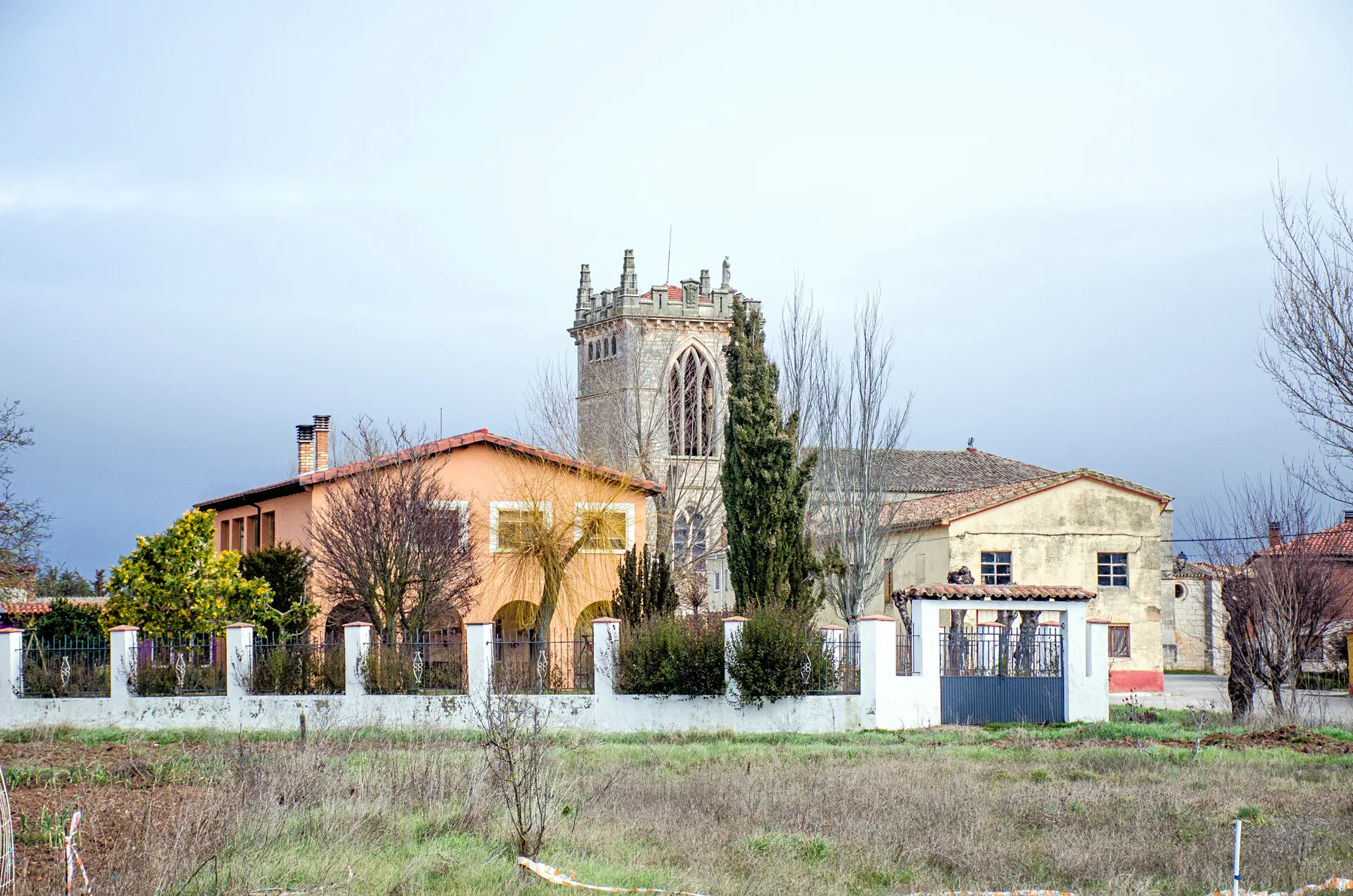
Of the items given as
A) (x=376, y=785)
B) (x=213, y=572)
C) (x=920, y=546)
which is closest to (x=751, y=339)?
(x=213, y=572)

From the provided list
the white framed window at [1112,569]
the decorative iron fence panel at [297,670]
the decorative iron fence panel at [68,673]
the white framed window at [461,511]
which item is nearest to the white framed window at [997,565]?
the white framed window at [1112,569]

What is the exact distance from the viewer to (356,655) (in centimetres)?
2297

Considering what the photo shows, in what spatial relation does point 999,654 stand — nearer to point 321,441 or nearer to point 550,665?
point 550,665

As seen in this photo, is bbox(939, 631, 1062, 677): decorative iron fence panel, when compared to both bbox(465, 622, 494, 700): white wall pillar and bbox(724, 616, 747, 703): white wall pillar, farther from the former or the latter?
bbox(465, 622, 494, 700): white wall pillar

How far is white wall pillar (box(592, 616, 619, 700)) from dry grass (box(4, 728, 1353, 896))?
6.04 metres

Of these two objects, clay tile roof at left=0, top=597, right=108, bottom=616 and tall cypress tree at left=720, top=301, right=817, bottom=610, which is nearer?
tall cypress tree at left=720, top=301, right=817, bottom=610

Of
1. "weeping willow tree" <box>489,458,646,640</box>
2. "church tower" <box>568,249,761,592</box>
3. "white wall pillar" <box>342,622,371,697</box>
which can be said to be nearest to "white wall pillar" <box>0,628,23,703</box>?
"white wall pillar" <box>342,622,371,697</box>

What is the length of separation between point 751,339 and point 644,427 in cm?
2650

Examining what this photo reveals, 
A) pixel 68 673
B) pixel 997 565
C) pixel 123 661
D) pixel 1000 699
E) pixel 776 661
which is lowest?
pixel 1000 699

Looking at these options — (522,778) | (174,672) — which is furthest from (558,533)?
(522,778)

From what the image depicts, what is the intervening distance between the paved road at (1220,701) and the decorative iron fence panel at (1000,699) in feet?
10.4

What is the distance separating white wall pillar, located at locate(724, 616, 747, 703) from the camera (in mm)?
22047

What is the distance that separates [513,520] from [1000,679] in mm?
13287

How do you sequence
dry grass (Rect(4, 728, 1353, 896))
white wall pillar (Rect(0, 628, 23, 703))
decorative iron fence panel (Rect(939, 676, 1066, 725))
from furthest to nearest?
white wall pillar (Rect(0, 628, 23, 703))
decorative iron fence panel (Rect(939, 676, 1066, 725))
dry grass (Rect(4, 728, 1353, 896))
